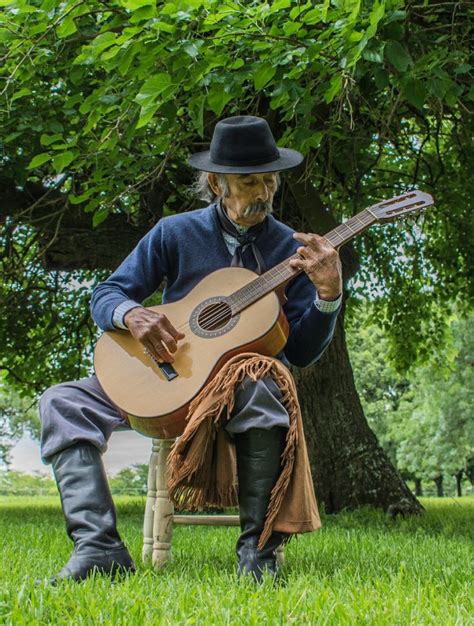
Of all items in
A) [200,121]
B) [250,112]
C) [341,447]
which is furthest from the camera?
[341,447]

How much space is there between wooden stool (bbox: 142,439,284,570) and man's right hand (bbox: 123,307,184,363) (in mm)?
543

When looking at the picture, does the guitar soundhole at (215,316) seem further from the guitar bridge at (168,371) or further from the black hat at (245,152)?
the black hat at (245,152)

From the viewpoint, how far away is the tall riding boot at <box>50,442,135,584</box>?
2816mm

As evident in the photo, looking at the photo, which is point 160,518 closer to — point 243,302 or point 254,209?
point 243,302

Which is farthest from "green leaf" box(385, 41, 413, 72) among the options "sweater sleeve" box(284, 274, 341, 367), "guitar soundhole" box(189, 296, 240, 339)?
"guitar soundhole" box(189, 296, 240, 339)

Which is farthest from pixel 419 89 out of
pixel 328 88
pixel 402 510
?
pixel 402 510

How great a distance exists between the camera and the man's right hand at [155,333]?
3.12 metres

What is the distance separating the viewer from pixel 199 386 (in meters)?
3.04

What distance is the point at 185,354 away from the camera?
125 inches

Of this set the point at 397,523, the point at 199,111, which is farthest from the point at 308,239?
the point at 397,523

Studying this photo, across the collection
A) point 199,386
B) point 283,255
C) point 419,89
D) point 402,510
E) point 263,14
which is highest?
point 263,14

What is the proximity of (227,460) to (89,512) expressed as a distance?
1.78 ft

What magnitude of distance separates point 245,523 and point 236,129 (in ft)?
5.21

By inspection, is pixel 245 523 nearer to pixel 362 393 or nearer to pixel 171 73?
A: pixel 171 73
